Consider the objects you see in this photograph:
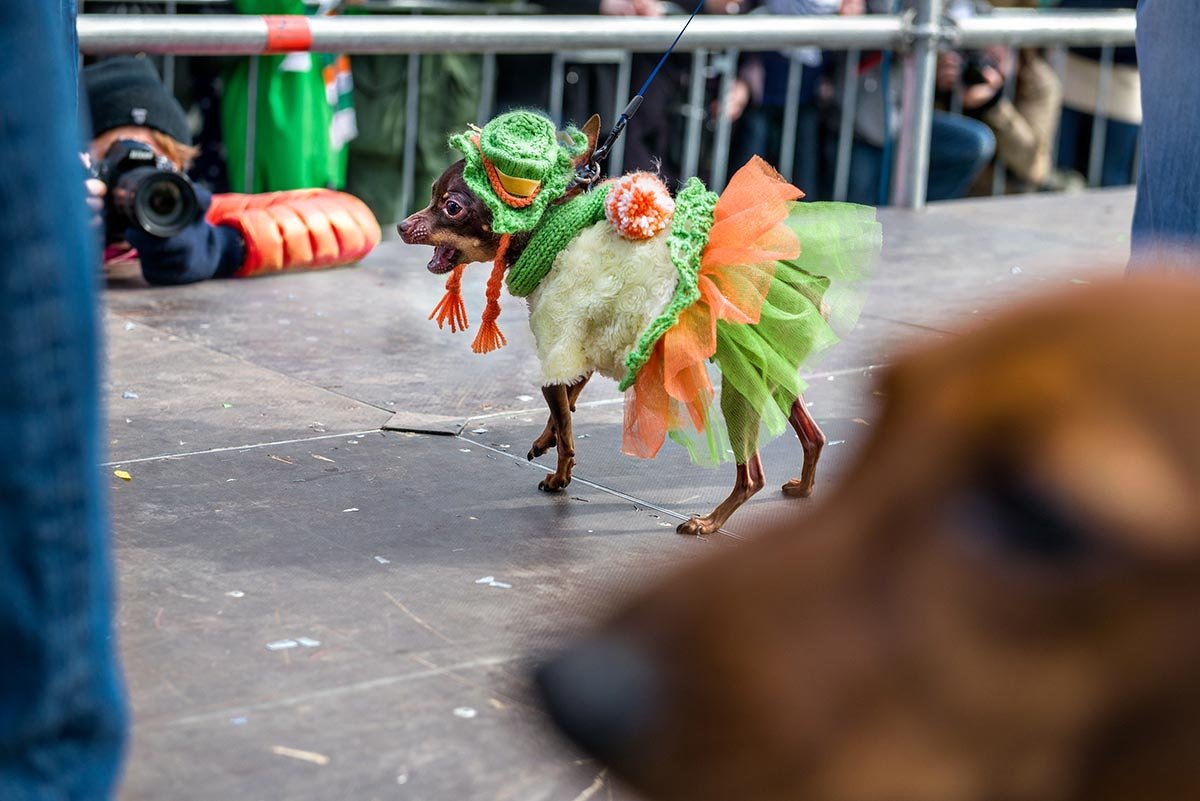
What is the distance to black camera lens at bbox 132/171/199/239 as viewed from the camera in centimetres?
590

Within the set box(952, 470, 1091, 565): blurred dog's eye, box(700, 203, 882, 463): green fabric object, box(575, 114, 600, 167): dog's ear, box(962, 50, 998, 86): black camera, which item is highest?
box(952, 470, 1091, 565): blurred dog's eye

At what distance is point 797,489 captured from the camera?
3.97 m

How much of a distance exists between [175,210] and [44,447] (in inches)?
174

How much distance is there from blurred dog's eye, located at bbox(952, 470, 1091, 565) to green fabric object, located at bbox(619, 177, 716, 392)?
2518mm

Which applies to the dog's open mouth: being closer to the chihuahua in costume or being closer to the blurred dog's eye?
the chihuahua in costume

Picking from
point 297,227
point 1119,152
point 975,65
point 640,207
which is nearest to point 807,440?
point 640,207

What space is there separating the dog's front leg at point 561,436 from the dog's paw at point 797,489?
1.81 feet

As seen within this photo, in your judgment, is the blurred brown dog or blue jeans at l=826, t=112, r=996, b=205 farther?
blue jeans at l=826, t=112, r=996, b=205

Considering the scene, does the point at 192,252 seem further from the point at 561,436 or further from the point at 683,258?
the point at 683,258

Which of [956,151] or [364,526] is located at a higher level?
[956,151]

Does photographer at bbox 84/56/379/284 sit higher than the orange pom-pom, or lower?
lower

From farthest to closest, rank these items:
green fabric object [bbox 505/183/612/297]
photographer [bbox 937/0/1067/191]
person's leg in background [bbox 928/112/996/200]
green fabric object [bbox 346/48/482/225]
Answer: photographer [bbox 937/0/1067/191] < person's leg in background [bbox 928/112/996/200] < green fabric object [bbox 346/48/482/225] < green fabric object [bbox 505/183/612/297]

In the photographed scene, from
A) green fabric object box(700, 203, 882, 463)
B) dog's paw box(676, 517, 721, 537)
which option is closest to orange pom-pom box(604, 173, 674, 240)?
green fabric object box(700, 203, 882, 463)

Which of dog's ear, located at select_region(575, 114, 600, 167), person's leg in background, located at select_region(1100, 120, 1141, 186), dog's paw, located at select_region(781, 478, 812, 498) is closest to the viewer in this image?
dog's ear, located at select_region(575, 114, 600, 167)
